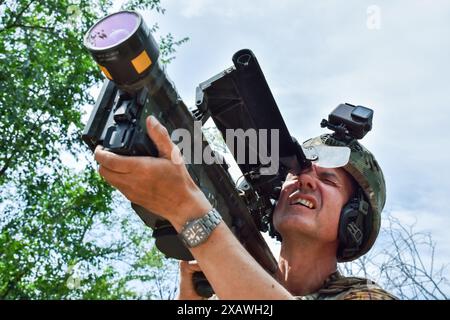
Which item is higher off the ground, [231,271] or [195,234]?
[195,234]

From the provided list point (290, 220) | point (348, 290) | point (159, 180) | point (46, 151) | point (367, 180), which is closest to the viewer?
point (159, 180)

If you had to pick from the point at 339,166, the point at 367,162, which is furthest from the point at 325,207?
the point at 367,162

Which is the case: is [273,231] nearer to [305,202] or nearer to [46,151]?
[305,202]

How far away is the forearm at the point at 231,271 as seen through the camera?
2.39 metres

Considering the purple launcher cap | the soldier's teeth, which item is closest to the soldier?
the soldier's teeth

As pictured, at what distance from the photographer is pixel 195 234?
7.93 feet

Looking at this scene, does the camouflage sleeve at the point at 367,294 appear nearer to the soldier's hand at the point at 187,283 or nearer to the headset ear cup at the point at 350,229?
the headset ear cup at the point at 350,229

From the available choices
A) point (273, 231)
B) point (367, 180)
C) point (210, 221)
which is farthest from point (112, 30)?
point (367, 180)

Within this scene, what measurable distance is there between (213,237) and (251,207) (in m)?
1.07

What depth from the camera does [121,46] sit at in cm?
227

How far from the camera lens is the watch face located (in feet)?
7.92

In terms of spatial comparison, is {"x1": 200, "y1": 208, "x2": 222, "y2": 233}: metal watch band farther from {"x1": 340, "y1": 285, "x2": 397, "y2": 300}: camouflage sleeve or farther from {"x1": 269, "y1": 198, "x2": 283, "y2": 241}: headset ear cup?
{"x1": 269, "y1": 198, "x2": 283, "y2": 241}: headset ear cup

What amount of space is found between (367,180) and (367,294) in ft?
3.47

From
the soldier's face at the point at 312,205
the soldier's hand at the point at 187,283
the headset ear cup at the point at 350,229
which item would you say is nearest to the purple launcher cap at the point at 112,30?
the soldier's hand at the point at 187,283
